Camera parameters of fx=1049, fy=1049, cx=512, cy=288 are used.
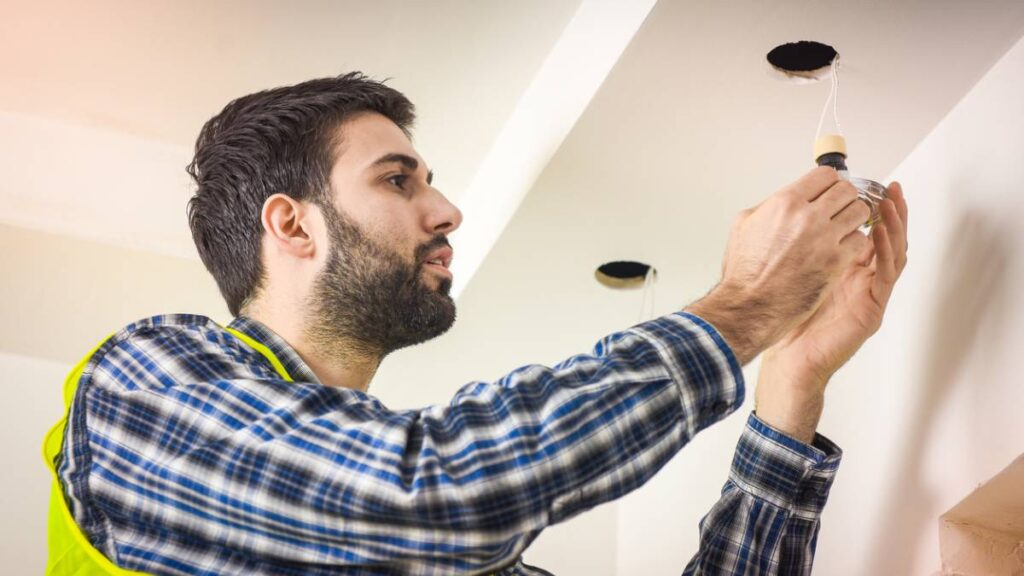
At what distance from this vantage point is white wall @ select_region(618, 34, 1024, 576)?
1.13m

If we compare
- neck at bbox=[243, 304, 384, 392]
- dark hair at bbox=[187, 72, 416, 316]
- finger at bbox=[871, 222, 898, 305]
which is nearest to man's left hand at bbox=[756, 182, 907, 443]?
finger at bbox=[871, 222, 898, 305]

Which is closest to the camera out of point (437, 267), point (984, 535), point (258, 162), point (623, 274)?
point (984, 535)

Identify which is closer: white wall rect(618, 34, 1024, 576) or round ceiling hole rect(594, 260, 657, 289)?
white wall rect(618, 34, 1024, 576)

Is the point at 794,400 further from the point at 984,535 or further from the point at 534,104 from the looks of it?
the point at 534,104

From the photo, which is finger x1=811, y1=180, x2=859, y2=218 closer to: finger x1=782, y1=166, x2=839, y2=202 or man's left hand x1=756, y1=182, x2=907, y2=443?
finger x1=782, y1=166, x2=839, y2=202

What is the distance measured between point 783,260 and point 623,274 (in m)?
0.96

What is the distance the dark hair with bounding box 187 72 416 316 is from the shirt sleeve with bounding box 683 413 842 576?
2.05 ft

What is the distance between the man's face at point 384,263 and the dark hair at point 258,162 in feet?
0.18

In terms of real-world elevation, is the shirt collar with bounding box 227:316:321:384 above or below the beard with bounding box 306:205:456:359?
below

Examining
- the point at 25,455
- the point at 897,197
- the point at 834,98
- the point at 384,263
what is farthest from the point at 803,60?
the point at 25,455

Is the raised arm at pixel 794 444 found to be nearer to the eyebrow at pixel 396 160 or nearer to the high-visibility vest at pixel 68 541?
the eyebrow at pixel 396 160

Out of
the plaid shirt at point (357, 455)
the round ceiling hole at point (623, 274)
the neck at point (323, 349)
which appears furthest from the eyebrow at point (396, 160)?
the round ceiling hole at point (623, 274)

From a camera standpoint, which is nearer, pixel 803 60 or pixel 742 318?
pixel 742 318

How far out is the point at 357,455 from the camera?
2.86ft
